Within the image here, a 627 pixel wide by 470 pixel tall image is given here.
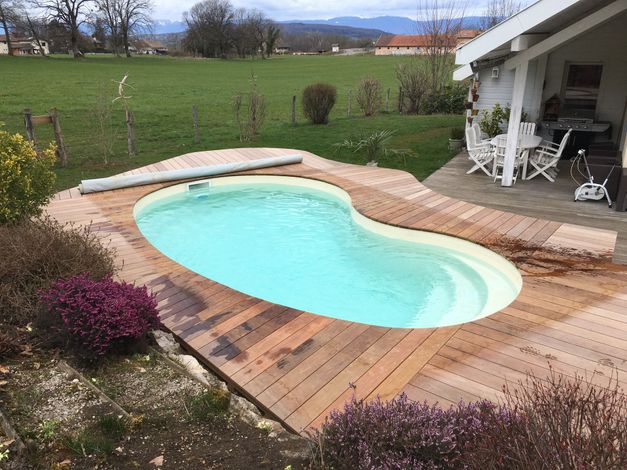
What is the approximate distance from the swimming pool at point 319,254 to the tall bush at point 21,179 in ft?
5.87

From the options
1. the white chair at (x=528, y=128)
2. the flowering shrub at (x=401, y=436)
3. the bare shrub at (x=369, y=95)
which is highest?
the bare shrub at (x=369, y=95)

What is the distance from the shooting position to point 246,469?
2.24 meters

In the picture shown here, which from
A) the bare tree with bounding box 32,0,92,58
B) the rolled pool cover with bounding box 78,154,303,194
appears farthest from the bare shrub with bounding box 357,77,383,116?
the bare tree with bounding box 32,0,92,58

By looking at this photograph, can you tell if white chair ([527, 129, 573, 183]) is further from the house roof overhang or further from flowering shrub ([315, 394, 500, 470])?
flowering shrub ([315, 394, 500, 470])

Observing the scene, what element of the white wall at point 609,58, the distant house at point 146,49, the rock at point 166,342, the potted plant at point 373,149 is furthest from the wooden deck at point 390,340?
the distant house at point 146,49

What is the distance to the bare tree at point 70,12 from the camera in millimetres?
44172

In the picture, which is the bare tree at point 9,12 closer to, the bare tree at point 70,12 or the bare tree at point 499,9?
the bare tree at point 70,12

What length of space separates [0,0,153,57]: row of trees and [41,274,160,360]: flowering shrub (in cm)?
5060

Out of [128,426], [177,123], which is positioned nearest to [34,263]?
[128,426]

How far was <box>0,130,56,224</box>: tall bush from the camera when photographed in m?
4.52

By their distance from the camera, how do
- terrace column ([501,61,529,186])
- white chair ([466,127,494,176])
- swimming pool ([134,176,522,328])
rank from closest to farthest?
1. swimming pool ([134,176,522,328])
2. terrace column ([501,61,529,186])
3. white chair ([466,127,494,176])

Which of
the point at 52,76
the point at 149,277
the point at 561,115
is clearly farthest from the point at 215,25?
the point at 149,277

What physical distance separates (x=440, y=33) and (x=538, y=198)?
12690mm

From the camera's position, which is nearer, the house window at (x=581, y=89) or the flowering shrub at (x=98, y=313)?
the flowering shrub at (x=98, y=313)
